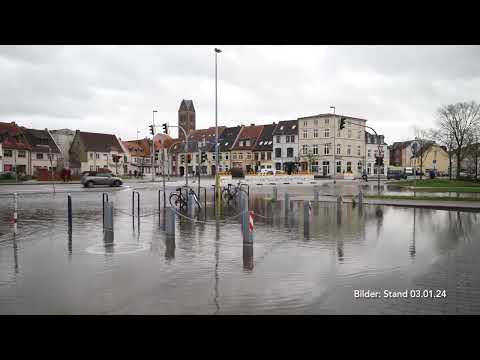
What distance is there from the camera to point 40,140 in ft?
242

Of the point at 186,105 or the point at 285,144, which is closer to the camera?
the point at 285,144

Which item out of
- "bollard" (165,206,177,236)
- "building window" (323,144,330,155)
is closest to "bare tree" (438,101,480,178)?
"building window" (323,144,330,155)

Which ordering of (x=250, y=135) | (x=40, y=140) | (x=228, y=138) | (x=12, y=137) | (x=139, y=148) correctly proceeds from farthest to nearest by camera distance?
(x=139, y=148) → (x=228, y=138) → (x=250, y=135) → (x=40, y=140) → (x=12, y=137)

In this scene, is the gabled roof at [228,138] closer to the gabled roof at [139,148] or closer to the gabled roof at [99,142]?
the gabled roof at [99,142]

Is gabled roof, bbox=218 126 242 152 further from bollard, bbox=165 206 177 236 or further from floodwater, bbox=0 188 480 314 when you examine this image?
bollard, bbox=165 206 177 236

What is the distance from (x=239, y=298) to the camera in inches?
219

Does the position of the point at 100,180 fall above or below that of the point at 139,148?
below

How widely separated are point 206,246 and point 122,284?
338cm

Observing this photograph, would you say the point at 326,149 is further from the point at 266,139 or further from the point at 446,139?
the point at 446,139

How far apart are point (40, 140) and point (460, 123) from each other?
241ft

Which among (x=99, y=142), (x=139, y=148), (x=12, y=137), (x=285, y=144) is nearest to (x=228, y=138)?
(x=285, y=144)

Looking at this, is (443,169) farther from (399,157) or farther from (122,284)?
(122,284)

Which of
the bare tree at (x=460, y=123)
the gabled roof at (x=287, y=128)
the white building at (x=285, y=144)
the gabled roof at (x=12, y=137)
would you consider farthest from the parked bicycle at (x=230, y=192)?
the gabled roof at (x=287, y=128)
